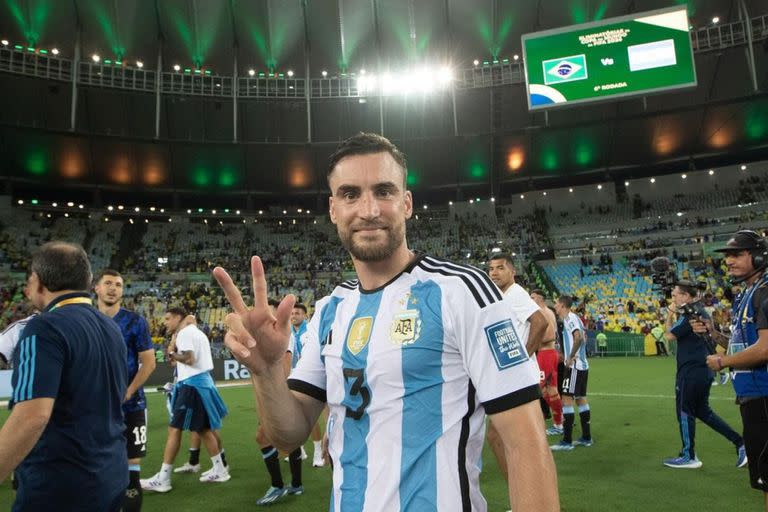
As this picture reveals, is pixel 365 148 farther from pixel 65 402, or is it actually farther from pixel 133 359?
pixel 133 359

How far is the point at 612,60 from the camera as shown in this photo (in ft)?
69.5

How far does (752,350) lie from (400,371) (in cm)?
313

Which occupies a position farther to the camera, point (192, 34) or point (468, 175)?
point (468, 175)

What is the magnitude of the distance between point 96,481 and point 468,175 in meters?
37.3

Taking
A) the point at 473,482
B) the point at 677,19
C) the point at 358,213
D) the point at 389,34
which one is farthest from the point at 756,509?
the point at 389,34

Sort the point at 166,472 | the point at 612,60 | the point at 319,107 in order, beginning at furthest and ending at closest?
the point at 319,107 < the point at 612,60 < the point at 166,472

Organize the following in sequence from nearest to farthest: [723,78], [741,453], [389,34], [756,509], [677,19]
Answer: [756,509]
[741,453]
[677,19]
[723,78]
[389,34]

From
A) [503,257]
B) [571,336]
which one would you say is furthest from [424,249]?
[503,257]

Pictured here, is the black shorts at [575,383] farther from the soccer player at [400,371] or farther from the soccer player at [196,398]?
the soccer player at [400,371]

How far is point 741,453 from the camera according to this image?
5.96 metres

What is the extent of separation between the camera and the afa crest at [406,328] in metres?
1.70

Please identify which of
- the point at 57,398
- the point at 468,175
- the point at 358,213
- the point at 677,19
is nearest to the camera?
the point at 358,213

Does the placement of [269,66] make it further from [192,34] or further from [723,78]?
[723,78]

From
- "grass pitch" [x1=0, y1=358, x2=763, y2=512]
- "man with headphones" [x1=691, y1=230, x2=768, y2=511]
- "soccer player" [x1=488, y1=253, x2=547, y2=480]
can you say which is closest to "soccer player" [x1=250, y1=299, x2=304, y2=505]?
"grass pitch" [x1=0, y1=358, x2=763, y2=512]
